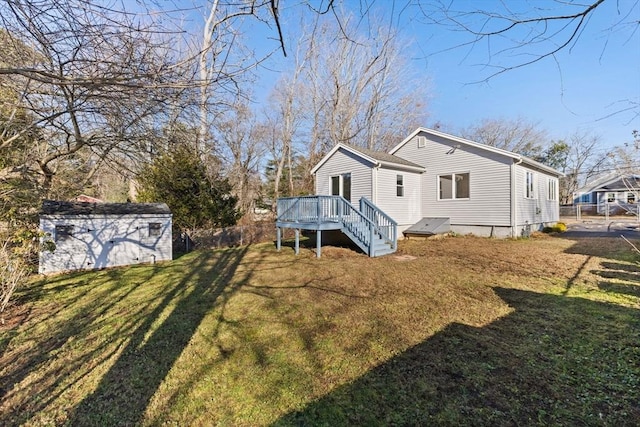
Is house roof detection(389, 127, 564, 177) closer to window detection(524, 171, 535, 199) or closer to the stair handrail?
window detection(524, 171, 535, 199)

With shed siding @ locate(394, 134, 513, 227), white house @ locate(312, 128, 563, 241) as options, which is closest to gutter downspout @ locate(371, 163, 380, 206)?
white house @ locate(312, 128, 563, 241)

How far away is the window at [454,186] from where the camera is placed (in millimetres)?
13242

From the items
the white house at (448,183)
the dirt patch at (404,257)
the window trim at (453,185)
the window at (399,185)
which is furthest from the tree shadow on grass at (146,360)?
the window trim at (453,185)

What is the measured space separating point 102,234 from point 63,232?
99 cm

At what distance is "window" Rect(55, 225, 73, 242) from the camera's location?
910 centimetres

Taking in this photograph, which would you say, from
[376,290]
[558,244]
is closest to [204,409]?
[376,290]

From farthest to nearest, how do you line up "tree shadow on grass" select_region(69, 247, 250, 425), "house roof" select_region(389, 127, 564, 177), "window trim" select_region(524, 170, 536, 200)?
1. "window trim" select_region(524, 170, 536, 200)
2. "house roof" select_region(389, 127, 564, 177)
3. "tree shadow on grass" select_region(69, 247, 250, 425)

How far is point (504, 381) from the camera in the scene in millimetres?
2891

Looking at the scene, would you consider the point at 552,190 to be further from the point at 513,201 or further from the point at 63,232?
the point at 63,232

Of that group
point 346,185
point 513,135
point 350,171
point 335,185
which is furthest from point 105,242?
point 513,135

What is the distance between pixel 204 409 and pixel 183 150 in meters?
4.60

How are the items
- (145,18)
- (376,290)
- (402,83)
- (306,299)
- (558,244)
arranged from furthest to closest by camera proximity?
(402,83)
(558,244)
(376,290)
(306,299)
(145,18)

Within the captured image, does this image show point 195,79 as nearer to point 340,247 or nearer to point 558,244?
point 340,247

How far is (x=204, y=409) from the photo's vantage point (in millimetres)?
2684
